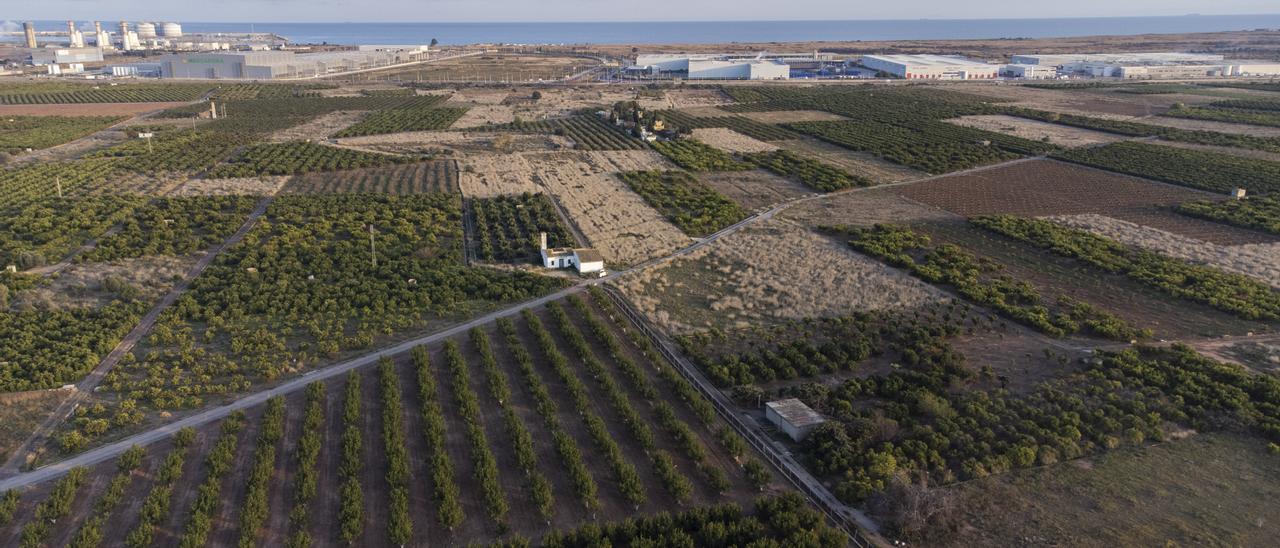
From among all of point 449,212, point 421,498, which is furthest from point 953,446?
point 449,212

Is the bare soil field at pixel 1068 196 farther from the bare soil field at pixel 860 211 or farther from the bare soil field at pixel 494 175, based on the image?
the bare soil field at pixel 494 175

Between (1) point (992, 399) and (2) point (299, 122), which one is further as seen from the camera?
(2) point (299, 122)

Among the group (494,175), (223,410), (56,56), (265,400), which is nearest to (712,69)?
(494,175)

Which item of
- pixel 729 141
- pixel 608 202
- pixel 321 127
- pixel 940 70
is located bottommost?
pixel 608 202

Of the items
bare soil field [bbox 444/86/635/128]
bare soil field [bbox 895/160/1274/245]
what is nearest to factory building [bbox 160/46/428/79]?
bare soil field [bbox 444/86/635/128]

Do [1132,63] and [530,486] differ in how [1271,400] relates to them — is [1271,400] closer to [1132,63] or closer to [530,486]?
[530,486]

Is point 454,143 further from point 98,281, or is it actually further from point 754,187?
point 98,281
